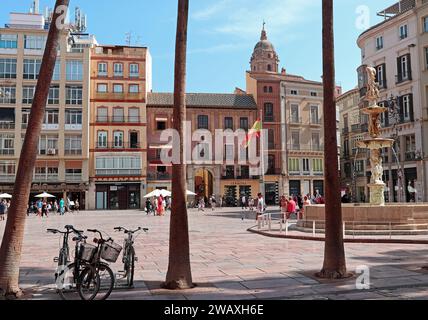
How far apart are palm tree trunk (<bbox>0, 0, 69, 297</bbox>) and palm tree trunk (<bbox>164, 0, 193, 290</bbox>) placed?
2.14m

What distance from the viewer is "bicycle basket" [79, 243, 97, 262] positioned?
7.57 m

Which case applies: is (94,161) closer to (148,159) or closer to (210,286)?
(148,159)

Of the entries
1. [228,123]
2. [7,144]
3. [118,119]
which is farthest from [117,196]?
[228,123]

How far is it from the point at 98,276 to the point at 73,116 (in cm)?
5233

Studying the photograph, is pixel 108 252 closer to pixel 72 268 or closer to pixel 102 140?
pixel 72 268

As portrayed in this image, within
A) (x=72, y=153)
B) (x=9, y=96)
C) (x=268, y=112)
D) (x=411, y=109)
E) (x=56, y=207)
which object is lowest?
(x=56, y=207)

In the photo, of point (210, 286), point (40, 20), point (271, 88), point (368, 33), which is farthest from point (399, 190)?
point (40, 20)

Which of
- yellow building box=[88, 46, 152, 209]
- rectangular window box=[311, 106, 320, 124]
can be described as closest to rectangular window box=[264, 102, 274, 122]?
rectangular window box=[311, 106, 320, 124]

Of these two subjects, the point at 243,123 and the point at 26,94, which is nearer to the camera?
the point at 26,94

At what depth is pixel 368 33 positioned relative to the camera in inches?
1828

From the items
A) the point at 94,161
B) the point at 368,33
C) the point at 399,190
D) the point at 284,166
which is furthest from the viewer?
the point at 284,166

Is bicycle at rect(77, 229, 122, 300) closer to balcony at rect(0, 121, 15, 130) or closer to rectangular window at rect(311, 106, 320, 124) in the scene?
balcony at rect(0, 121, 15, 130)

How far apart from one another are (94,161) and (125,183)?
14.9 ft

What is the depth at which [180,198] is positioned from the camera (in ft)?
27.9
